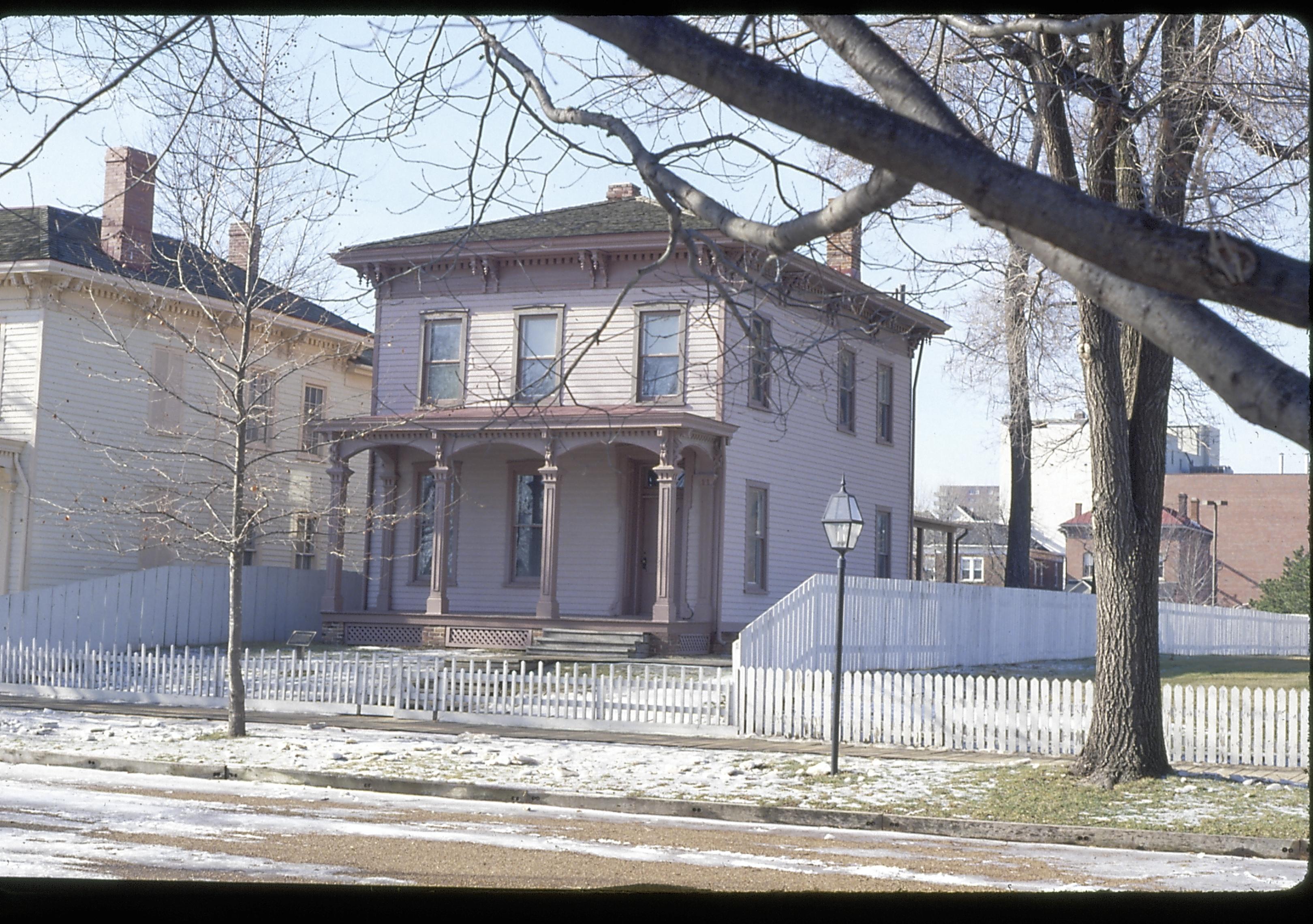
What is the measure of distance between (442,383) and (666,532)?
6.64 m

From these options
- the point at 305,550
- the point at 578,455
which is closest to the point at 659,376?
the point at 578,455

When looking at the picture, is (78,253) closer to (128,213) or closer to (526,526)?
(128,213)

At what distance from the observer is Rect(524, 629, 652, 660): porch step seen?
2545 cm

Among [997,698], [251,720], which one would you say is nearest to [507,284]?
[251,720]

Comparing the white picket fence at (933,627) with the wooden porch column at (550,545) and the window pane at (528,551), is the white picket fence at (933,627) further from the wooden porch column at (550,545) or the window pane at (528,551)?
the window pane at (528,551)

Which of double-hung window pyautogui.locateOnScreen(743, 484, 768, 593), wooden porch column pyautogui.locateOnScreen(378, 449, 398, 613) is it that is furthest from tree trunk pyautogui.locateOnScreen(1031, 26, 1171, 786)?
wooden porch column pyautogui.locateOnScreen(378, 449, 398, 613)

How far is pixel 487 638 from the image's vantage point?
27.3 meters

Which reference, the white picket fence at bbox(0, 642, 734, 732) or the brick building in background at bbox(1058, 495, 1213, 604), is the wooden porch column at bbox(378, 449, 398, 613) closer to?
the white picket fence at bbox(0, 642, 734, 732)

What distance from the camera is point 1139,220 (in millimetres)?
3812

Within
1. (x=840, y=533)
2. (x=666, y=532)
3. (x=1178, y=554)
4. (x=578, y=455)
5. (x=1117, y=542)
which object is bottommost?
(x=1117, y=542)

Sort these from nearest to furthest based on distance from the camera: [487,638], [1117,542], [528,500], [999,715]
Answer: [1117,542] → [999,715] → [487,638] → [528,500]

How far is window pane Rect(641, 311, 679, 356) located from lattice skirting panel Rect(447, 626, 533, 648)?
590 cm

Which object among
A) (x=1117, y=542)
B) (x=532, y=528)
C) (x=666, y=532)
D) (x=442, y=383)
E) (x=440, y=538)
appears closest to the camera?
(x=1117, y=542)

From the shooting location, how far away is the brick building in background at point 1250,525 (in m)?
82.4
